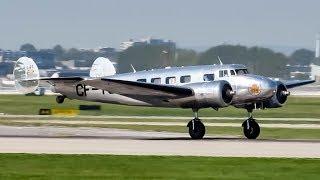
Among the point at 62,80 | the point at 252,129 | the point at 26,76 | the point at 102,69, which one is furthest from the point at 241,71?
the point at 26,76

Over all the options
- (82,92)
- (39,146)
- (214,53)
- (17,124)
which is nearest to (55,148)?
(39,146)

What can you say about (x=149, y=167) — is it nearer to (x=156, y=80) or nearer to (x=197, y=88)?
(x=197, y=88)

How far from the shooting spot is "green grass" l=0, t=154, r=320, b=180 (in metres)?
30.2

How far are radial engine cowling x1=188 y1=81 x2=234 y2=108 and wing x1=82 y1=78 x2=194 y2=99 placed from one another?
501 mm

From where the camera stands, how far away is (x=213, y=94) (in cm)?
4712

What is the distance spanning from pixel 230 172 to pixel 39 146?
13.1 m

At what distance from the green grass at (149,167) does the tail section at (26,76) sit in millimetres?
18353

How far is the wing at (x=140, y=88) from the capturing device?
48031mm

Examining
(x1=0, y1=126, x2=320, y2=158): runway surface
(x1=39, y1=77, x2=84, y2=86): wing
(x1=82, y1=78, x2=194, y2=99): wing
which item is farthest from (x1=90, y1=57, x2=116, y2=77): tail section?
(x1=0, y1=126, x2=320, y2=158): runway surface

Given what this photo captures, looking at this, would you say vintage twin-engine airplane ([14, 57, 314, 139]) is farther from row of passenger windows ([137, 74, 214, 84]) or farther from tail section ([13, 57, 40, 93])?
tail section ([13, 57, 40, 93])

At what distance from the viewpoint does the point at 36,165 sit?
3306cm

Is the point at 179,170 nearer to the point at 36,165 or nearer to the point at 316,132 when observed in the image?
the point at 36,165

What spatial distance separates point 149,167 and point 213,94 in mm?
15266

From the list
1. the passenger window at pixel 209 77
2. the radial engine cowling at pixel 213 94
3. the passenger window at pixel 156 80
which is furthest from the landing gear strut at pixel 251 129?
the passenger window at pixel 156 80
